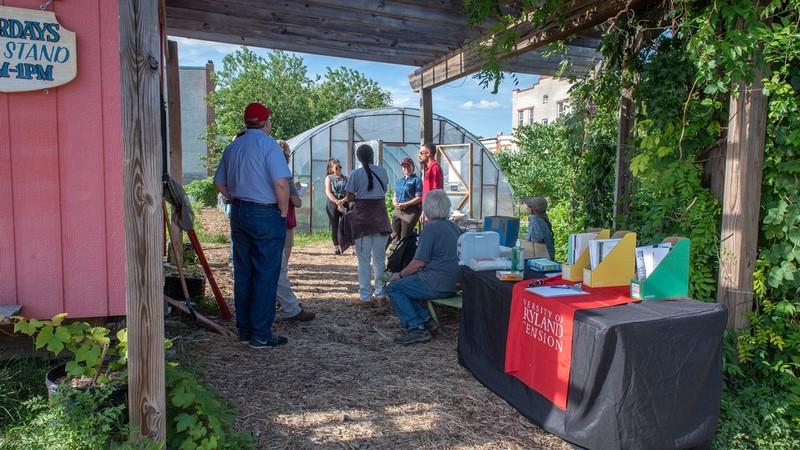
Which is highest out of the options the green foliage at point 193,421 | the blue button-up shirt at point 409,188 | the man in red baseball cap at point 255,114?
the man in red baseball cap at point 255,114

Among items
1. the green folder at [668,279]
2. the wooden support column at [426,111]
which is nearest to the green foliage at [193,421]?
the green folder at [668,279]

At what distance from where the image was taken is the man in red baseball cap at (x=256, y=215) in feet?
14.0

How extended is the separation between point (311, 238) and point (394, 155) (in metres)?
3.20

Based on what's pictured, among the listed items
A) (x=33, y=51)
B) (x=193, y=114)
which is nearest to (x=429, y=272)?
(x=33, y=51)

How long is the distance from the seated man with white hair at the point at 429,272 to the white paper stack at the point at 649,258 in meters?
1.72

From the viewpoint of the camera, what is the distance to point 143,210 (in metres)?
2.30

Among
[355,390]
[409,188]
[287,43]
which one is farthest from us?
[409,188]

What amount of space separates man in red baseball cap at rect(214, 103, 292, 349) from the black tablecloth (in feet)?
7.68

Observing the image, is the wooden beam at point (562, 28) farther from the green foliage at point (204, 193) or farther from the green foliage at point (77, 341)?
the green foliage at point (204, 193)

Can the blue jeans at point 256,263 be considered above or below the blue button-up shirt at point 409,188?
below

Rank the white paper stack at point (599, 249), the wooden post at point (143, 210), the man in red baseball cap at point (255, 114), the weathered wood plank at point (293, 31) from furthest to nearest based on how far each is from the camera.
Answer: the weathered wood plank at point (293, 31)
the man in red baseball cap at point (255, 114)
the white paper stack at point (599, 249)
the wooden post at point (143, 210)

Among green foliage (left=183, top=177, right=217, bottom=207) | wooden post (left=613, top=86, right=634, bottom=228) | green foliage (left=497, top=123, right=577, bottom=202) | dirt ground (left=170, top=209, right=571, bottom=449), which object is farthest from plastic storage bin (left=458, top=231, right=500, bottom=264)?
green foliage (left=183, top=177, right=217, bottom=207)

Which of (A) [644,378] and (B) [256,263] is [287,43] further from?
(A) [644,378]

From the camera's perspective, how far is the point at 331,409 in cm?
339
